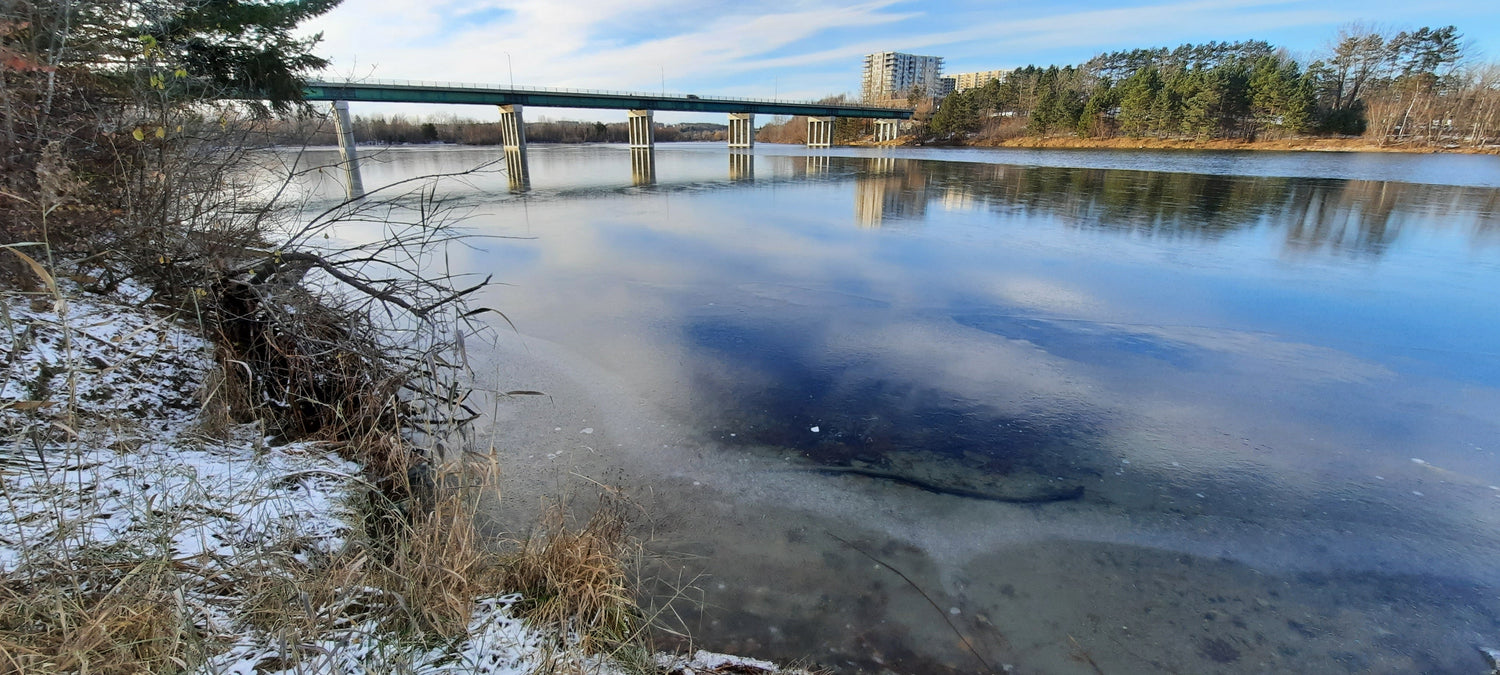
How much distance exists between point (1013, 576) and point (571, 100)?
5136cm

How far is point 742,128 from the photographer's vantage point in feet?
209

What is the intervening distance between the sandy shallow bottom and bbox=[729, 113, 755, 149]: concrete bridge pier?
205 feet

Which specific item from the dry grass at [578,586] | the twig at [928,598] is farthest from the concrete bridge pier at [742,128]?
the dry grass at [578,586]

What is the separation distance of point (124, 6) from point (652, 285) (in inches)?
210

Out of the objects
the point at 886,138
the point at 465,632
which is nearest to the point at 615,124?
the point at 886,138

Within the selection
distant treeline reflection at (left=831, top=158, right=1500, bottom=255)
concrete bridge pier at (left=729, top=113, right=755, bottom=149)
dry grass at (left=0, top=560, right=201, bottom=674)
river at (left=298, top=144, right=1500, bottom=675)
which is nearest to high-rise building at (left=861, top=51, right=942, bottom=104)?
concrete bridge pier at (left=729, top=113, right=755, bottom=149)

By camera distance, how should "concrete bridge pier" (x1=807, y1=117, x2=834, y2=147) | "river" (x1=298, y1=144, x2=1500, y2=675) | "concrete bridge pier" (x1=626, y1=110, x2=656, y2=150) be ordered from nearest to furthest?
"river" (x1=298, y1=144, x2=1500, y2=675) → "concrete bridge pier" (x1=626, y1=110, x2=656, y2=150) → "concrete bridge pier" (x1=807, y1=117, x2=834, y2=147)

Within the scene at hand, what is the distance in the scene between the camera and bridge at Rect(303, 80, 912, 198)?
3306 centimetres

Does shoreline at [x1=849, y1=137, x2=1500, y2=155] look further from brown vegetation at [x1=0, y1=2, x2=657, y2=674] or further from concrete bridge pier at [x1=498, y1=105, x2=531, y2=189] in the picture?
brown vegetation at [x1=0, y1=2, x2=657, y2=674]

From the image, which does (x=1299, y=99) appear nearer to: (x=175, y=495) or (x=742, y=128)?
(x=742, y=128)

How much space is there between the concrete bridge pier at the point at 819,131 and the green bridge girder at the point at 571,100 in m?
4.23

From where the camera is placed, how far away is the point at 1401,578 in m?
3.07

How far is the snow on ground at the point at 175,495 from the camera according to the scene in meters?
2.10

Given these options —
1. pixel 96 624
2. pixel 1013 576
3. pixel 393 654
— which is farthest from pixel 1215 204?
pixel 96 624
